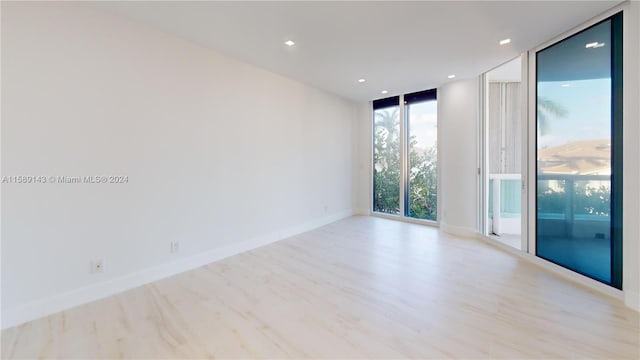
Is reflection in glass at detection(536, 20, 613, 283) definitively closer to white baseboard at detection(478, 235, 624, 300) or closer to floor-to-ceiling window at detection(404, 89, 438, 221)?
white baseboard at detection(478, 235, 624, 300)

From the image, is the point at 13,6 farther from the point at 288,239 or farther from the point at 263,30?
the point at 288,239

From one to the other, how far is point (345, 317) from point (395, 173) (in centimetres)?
417

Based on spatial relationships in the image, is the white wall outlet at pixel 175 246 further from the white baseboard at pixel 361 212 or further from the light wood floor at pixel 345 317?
the white baseboard at pixel 361 212

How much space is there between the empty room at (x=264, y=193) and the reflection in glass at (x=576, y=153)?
0.02 metres

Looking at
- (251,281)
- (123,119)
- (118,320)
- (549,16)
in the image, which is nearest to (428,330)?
(251,281)

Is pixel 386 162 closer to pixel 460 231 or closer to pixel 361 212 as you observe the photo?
pixel 361 212

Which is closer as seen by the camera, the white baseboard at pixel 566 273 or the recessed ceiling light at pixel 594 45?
the white baseboard at pixel 566 273

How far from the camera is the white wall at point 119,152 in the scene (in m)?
2.09

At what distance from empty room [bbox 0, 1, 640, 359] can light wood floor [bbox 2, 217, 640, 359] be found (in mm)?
18

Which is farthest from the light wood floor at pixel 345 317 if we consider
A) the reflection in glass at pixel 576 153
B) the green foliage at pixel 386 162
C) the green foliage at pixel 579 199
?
the green foliage at pixel 386 162

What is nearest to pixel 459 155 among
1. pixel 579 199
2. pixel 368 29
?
pixel 579 199

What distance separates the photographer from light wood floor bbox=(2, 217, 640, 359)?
70.4 inches

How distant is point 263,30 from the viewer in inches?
110

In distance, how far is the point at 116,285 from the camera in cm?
256
